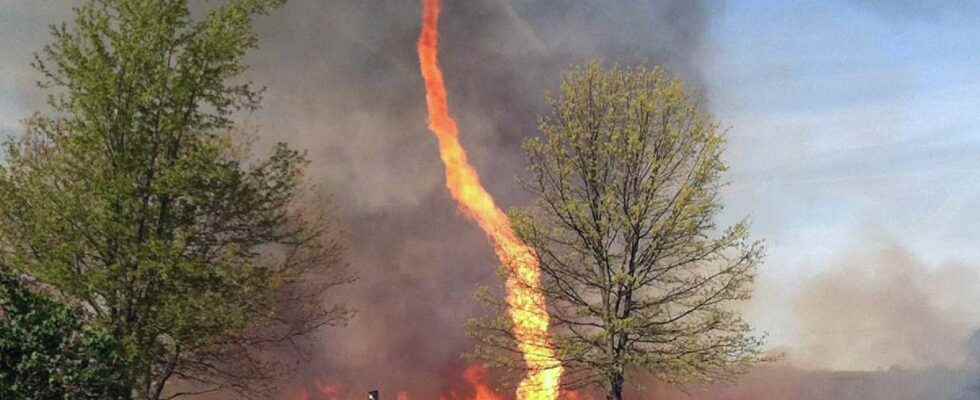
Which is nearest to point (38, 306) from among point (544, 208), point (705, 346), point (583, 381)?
point (544, 208)

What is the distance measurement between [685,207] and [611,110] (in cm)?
348

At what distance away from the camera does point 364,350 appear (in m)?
41.6

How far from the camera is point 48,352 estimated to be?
47.7 ft

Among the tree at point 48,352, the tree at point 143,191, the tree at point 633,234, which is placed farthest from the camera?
the tree at point 633,234

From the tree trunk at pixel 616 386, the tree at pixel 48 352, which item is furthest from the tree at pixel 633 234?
the tree at pixel 48 352

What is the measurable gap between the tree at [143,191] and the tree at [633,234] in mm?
7140

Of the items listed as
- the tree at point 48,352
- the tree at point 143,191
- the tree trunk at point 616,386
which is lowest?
the tree trunk at point 616,386

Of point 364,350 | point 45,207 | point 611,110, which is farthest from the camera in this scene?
point 364,350

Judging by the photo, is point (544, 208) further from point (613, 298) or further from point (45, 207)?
point (45, 207)

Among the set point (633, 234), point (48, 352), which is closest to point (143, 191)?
point (48, 352)

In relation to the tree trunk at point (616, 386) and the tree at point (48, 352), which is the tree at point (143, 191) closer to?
the tree at point (48, 352)

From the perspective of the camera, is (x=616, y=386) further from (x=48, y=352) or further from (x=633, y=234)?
(x=48, y=352)

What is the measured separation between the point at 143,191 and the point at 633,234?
12.1m

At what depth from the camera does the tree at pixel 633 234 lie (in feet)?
64.7
